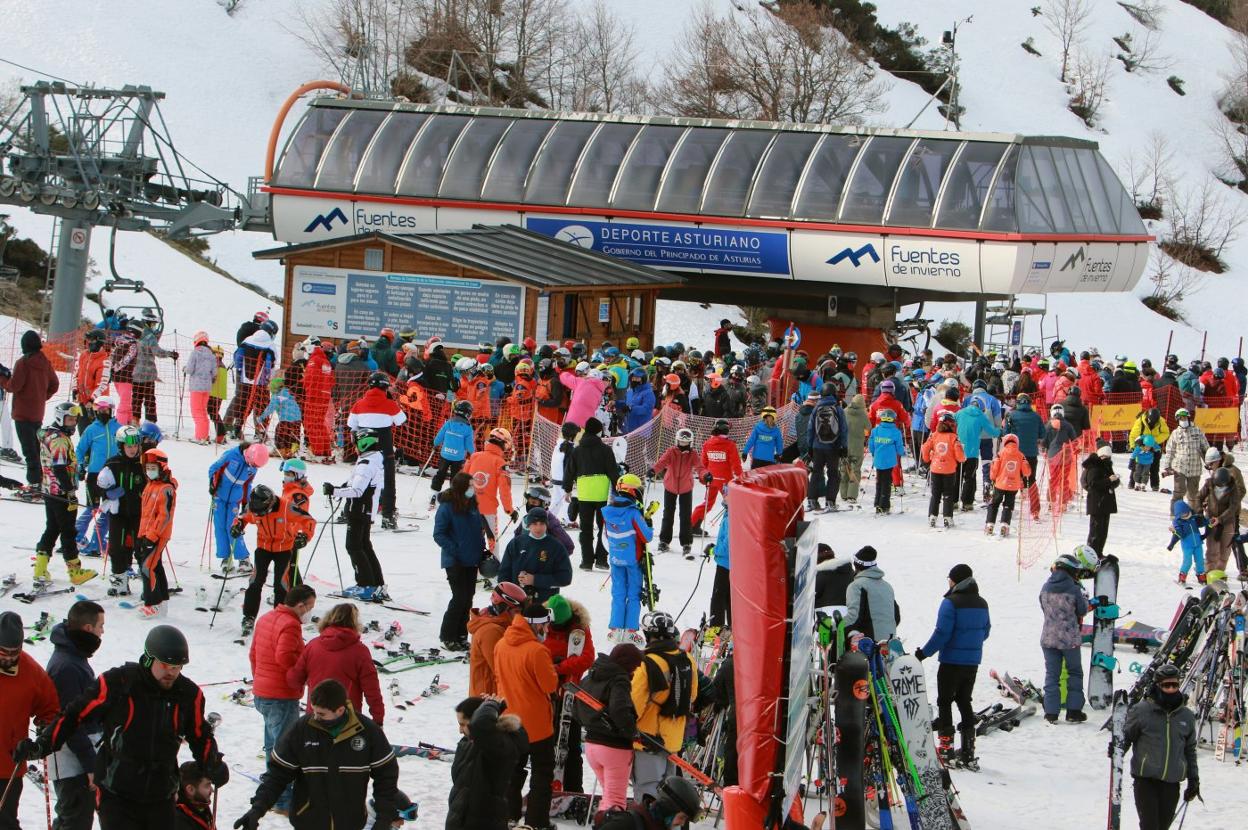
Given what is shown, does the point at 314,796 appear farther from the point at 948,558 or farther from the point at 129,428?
the point at 948,558

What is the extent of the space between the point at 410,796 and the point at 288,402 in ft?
34.2

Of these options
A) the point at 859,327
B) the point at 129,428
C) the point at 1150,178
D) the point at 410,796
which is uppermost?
the point at 1150,178

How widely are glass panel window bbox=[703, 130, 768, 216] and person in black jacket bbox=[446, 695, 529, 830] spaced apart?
870 inches

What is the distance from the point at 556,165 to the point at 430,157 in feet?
8.31

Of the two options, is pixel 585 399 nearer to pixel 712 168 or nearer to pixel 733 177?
pixel 733 177

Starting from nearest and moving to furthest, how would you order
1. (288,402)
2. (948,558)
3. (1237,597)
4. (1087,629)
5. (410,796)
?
1. (410,796)
2. (1237,597)
3. (1087,629)
4. (948,558)
5. (288,402)

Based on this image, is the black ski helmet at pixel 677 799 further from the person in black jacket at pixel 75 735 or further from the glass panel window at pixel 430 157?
the glass panel window at pixel 430 157

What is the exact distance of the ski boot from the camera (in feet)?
42.2

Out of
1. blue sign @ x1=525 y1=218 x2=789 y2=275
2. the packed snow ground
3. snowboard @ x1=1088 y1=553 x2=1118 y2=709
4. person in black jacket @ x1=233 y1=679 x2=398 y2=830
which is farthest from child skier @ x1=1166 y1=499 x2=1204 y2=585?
blue sign @ x1=525 y1=218 x2=789 y2=275

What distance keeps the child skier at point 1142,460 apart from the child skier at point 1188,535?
5706 mm

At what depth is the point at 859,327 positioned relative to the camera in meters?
29.7

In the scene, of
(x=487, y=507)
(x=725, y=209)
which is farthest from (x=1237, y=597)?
(x=725, y=209)

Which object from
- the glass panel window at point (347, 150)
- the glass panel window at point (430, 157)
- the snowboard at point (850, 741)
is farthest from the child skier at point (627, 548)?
the glass panel window at point (347, 150)

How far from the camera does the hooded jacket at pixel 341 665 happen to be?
8734 mm
